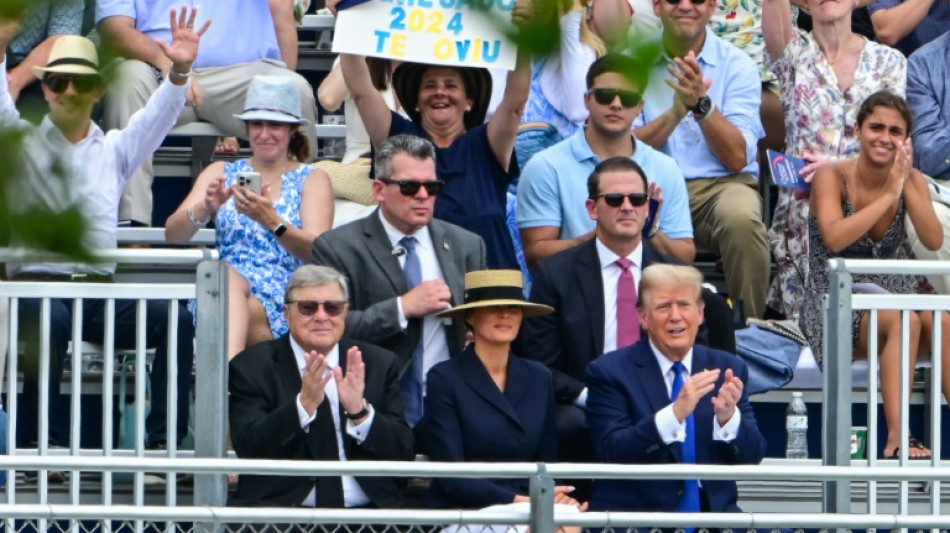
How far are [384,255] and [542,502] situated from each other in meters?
2.27

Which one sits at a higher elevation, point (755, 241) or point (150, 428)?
point (755, 241)

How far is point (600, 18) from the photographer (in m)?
2.42

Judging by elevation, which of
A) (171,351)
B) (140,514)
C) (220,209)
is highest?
(220,209)

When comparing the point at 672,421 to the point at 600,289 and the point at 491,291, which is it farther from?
the point at 600,289

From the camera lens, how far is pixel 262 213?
724cm

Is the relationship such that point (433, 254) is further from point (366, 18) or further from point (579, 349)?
point (366, 18)

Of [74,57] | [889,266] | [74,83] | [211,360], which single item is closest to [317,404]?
[211,360]

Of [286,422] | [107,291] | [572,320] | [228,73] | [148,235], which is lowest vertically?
[286,422]

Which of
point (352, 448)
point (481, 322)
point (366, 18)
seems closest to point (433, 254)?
point (481, 322)

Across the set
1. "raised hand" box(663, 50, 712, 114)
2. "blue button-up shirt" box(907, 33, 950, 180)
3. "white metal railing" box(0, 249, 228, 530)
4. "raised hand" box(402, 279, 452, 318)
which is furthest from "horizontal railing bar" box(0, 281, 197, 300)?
"blue button-up shirt" box(907, 33, 950, 180)

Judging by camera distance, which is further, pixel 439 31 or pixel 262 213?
pixel 262 213

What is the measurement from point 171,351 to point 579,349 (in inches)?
69.4

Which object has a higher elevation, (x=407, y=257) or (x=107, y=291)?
(x=407, y=257)

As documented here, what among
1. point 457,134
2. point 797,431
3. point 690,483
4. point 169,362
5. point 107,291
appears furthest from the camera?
point 457,134
